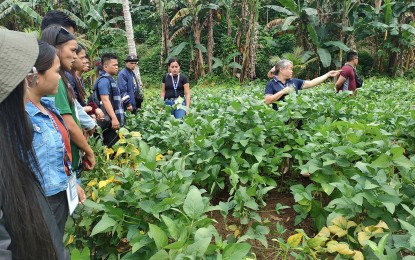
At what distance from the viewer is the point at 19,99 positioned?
1121mm

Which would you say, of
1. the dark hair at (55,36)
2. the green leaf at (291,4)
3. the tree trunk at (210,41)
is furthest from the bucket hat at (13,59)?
the tree trunk at (210,41)

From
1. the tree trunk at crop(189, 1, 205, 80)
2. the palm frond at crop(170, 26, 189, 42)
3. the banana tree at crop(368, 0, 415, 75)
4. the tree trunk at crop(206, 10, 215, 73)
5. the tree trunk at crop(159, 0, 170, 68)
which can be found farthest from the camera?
the palm frond at crop(170, 26, 189, 42)

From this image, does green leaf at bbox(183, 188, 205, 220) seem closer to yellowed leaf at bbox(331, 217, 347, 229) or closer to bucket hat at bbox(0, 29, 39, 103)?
yellowed leaf at bbox(331, 217, 347, 229)

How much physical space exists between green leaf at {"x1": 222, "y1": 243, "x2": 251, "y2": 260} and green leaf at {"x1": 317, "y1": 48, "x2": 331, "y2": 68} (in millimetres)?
12818

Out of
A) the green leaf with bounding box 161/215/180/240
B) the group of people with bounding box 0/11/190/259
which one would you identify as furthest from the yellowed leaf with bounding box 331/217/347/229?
the group of people with bounding box 0/11/190/259

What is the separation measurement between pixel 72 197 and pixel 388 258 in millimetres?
1674

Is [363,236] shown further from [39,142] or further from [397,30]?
[397,30]

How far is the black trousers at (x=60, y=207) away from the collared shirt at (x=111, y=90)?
7.40ft

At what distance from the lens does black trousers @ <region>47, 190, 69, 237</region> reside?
183cm

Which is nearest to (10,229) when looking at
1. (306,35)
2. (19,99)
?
(19,99)

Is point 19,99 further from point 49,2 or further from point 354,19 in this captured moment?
point 354,19

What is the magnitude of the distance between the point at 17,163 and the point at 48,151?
616mm

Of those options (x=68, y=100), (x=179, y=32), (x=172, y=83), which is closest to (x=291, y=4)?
(x=179, y=32)

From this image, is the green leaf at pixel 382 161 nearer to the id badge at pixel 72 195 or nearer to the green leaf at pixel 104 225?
the green leaf at pixel 104 225
